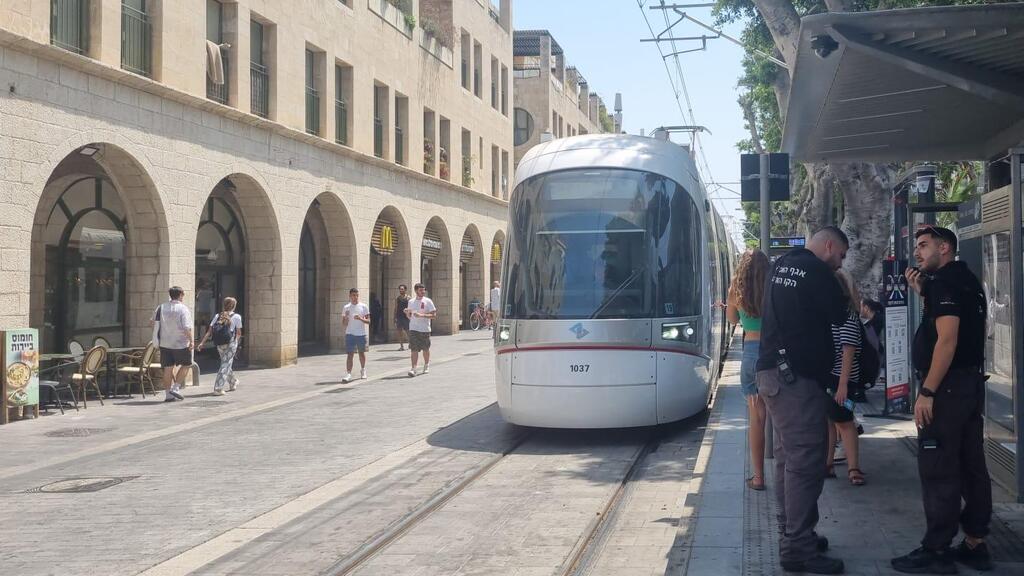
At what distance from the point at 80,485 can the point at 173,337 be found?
663 centimetres

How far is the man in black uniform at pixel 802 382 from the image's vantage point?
5.50 m

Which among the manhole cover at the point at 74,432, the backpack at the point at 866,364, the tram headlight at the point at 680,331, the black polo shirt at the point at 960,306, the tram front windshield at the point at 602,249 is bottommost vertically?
the manhole cover at the point at 74,432

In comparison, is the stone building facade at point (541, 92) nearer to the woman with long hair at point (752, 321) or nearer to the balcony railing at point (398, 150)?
the balcony railing at point (398, 150)

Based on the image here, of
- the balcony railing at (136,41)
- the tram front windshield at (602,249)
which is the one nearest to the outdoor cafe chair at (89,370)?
the balcony railing at (136,41)

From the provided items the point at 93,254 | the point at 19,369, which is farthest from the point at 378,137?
the point at 19,369

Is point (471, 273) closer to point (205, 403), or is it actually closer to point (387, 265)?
point (387, 265)

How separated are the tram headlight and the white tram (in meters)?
0.01

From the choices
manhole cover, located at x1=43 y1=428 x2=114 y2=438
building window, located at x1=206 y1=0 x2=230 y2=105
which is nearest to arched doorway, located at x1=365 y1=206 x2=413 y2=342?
building window, located at x1=206 y1=0 x2=230 y2=105

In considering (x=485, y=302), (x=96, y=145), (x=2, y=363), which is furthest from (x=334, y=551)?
(x=485, y=302)

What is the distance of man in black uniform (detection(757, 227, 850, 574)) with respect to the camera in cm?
550

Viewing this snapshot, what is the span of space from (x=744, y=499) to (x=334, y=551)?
2.88 m

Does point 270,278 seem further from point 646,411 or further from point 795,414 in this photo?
point 795,414

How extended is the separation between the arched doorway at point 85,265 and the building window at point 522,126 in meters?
33.9

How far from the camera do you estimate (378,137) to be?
27391 mm
